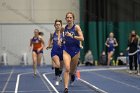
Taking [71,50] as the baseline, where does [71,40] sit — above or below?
above

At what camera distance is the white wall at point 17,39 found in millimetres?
31984

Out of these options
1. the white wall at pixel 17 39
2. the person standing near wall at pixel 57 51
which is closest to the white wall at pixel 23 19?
the white wall at pixel 17 39

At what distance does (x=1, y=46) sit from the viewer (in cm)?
3203

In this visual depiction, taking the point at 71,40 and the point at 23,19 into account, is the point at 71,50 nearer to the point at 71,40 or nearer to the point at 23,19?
the point at 71,40

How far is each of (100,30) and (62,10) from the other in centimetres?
303

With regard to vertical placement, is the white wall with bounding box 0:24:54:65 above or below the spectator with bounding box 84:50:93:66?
above

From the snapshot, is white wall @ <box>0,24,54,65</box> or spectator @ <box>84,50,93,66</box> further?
white wall @ <box>0,24,54,65</box>

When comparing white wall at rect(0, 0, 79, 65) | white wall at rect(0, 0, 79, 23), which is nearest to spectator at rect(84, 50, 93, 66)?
white wall at rect(0, 0, 79, 65)

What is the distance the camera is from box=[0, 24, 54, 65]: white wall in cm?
3198

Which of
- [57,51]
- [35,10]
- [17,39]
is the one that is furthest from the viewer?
[35,10]

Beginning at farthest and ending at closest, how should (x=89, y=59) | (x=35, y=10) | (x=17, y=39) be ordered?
(x=35, y=10) < (x=17, y=39) < (x=89, y=59)

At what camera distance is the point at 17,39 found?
32.2 meters

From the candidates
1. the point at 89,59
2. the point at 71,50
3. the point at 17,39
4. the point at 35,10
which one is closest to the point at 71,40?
the point at 71,50

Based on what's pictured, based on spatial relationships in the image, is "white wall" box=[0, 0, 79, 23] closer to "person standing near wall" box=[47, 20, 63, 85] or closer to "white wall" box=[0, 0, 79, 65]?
"white wall" box=[0, 0, 79, 65]
